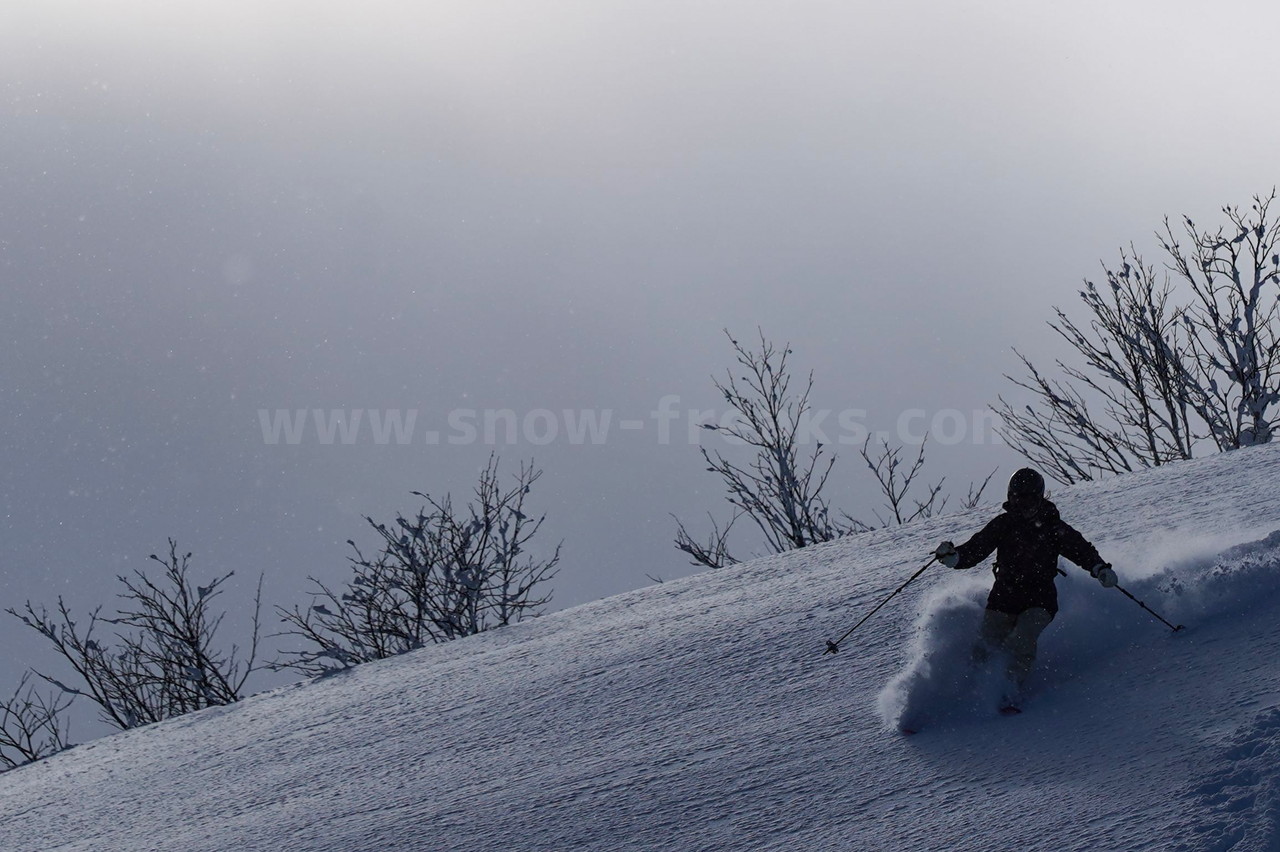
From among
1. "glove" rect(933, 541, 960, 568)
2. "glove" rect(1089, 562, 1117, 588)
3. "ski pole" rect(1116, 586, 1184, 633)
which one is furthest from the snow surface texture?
"glove" rect(1089, 562, 1117, 588)

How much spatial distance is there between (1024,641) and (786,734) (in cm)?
129

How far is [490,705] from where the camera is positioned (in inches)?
272

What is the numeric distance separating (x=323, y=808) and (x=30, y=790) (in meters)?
3.85

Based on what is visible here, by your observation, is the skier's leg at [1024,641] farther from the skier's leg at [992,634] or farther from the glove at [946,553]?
the glove at [946,553]

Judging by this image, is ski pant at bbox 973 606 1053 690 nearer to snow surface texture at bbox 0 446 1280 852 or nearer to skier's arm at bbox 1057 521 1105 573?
snow surface texture at bbox 0 446 1280 852

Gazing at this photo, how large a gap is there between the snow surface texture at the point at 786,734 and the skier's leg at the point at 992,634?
3.8 inches

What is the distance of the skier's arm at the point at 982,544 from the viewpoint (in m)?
5.61

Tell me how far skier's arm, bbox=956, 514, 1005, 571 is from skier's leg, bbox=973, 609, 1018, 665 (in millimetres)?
411

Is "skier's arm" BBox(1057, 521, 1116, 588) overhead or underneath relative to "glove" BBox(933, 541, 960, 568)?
underneath

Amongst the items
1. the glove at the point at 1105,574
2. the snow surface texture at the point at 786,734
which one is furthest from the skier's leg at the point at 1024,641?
the glove at the point at 1105,574

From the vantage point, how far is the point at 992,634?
208 inches

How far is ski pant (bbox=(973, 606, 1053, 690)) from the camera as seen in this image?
5176 millimetres

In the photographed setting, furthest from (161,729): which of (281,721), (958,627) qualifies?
(958,627)

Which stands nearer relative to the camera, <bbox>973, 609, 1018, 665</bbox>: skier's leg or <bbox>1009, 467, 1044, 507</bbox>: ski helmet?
<bbox>973, 609, 1018, 665</bbox>: skier's leg
